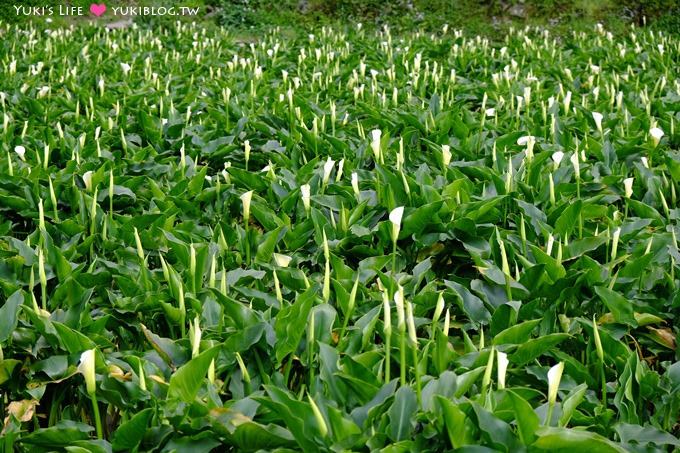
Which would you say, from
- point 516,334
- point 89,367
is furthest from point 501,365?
point 89,367

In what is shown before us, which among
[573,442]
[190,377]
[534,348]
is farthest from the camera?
[534,348]

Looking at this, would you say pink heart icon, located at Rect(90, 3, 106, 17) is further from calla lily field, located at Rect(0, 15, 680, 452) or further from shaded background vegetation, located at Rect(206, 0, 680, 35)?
calla lily field, located at Rect(0, 15, 680, 452)

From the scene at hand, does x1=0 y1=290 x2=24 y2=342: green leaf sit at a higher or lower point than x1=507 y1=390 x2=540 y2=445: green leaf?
lower

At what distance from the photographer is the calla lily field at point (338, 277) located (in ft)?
6.47

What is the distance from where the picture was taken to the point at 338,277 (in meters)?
2.72

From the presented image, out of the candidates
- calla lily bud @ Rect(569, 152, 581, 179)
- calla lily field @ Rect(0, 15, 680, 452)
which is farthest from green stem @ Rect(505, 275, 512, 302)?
calla lily bud @ Rect(569, 152, 581, 179)

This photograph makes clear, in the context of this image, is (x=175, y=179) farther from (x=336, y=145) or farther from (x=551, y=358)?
(x=551, y=358)

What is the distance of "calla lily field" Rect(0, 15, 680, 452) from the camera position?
Result: 77.6 inches

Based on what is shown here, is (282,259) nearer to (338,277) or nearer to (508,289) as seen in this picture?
(338,277)

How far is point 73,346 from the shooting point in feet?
7.33

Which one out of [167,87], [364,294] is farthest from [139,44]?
[364,294]

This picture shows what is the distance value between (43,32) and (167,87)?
4.23 meters

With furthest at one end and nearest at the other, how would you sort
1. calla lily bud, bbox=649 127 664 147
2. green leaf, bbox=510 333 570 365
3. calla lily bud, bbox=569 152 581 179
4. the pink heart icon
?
the pink heart icon < calla lily bud, bbox=649 127 664 147 < calla lily bud, bbox=569 152 581 179 < green leaf, bbox=510 333 570 365

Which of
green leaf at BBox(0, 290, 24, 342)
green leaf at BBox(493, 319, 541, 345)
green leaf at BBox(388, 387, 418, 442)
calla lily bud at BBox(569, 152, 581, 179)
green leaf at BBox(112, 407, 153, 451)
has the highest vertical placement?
calla lily bud at BBox(569, 152, 581, 179)
